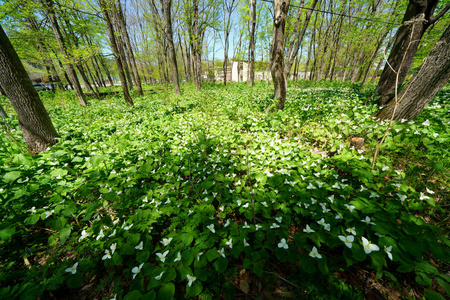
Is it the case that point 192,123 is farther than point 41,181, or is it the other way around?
point 192,123

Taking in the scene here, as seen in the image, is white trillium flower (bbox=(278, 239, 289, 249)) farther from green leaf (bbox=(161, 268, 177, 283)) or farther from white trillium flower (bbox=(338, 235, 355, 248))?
green leaf (bbox=(161, 268, 177, 283))

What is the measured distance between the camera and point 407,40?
14.3 ft

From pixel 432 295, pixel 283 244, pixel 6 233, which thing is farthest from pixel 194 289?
pixel 6 233

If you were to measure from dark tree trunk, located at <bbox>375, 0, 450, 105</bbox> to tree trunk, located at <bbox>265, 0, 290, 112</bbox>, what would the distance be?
2.62 metres

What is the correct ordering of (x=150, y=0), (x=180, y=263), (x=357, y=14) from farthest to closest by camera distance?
(x=357, y=14), (x=150, y=0), (x=180, y=263)

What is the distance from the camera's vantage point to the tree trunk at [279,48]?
400cm

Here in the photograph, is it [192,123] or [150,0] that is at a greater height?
[150,0]

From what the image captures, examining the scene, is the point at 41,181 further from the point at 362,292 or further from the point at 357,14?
the point at 357,14

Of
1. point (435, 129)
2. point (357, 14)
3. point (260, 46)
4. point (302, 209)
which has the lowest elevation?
point (302, 209)

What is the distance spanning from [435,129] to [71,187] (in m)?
5.83

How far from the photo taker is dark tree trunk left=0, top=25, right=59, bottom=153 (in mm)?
3304

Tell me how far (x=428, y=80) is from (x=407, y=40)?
7.90ft

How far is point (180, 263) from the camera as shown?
4.52 ft

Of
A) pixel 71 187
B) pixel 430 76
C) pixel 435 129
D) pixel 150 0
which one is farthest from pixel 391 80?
pixel 150 0
